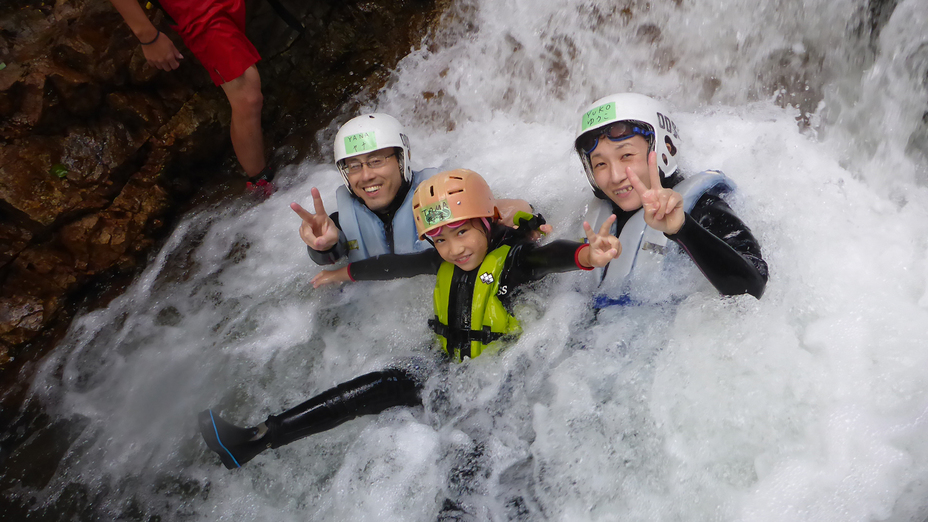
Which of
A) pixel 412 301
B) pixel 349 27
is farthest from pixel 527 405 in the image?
pixel 349 27

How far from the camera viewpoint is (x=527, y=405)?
315cm

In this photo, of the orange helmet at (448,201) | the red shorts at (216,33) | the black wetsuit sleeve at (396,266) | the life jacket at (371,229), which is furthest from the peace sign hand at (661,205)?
the red shorts at (216,33)

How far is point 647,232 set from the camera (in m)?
2.89

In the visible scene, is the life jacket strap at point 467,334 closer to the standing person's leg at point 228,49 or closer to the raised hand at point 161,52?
the standing person's leg at point 228,49

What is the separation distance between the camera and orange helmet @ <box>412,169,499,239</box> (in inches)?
116

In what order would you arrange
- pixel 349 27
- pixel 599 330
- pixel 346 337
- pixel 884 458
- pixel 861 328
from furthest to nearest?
pixel 349 27
pixel 346 337
pixel 599 330
pixel 861 328
pixel 884 458

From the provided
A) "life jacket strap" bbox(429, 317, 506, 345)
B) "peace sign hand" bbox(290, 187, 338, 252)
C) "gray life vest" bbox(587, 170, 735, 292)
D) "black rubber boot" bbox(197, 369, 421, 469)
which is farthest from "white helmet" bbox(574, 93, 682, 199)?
"black rubber boot" bbox(197, 369, 421, 469)

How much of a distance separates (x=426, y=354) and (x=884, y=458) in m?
2.28

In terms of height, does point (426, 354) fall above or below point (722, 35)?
below

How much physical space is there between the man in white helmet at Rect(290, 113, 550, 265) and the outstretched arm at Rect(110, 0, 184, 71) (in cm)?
145

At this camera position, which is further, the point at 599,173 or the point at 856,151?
the point at 856,151

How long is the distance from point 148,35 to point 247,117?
796mm

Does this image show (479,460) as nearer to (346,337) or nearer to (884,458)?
(346,337)

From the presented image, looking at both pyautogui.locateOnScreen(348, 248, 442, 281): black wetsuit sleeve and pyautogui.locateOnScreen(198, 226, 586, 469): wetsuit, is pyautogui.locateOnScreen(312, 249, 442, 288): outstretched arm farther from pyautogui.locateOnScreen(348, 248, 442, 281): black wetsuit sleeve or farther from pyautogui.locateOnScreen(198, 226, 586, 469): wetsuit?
pyautogui.locateOnScreen(198, 226, 586, 469): wetsuit
